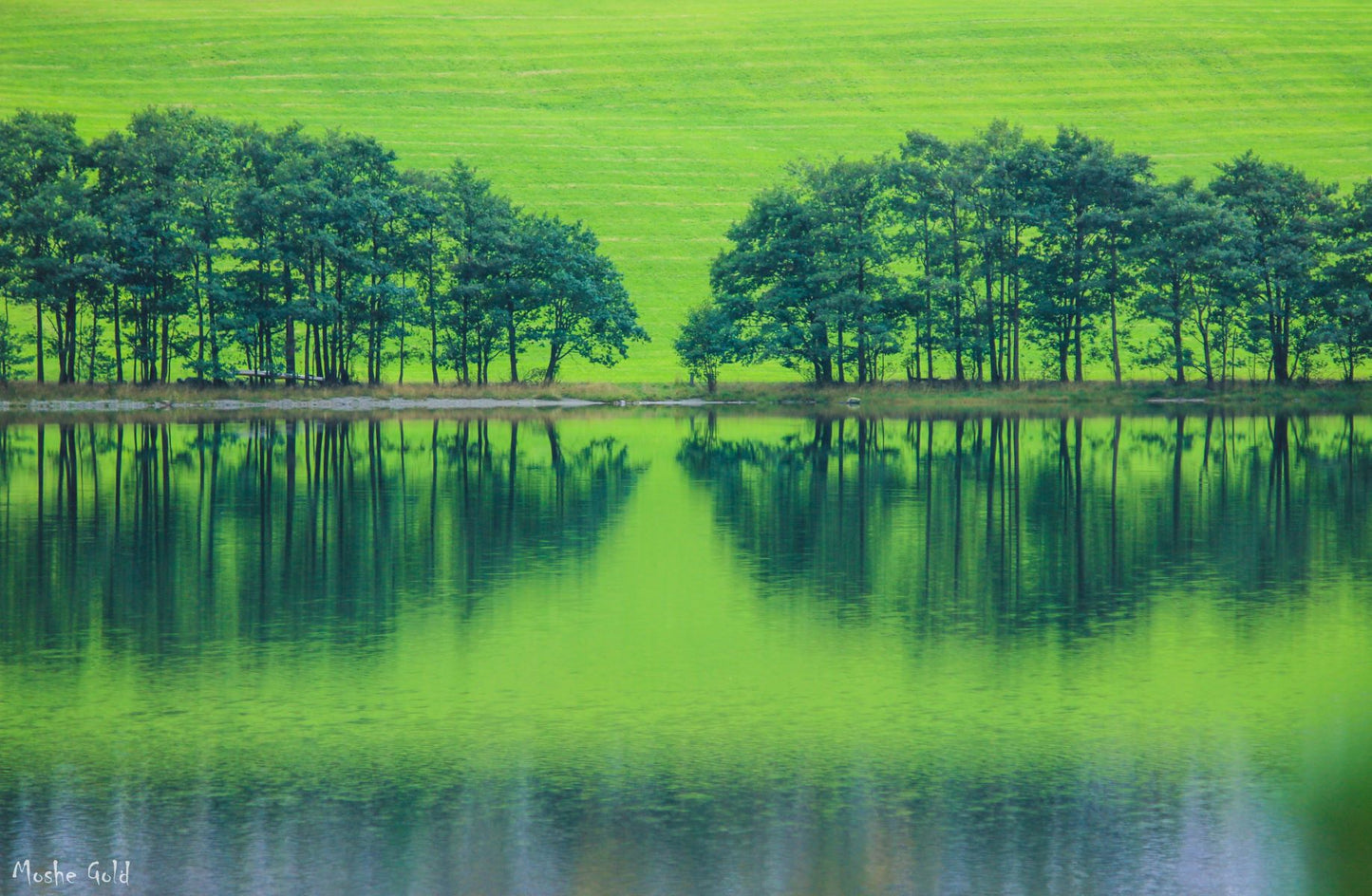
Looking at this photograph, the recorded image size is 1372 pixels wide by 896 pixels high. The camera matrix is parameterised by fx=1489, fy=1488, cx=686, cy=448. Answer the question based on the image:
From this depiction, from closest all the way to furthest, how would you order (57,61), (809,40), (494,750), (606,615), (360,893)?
(360,893) → (494,750) → (606,615) → (57,61) → (809,40)

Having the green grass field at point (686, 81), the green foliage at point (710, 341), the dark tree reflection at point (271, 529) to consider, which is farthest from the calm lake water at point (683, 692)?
the green grass field at point (686, 81)

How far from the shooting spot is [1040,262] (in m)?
84.9

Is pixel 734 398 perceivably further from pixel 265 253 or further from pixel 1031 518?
pixel 1031 518

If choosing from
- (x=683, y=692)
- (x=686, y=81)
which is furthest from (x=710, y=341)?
(x=683, y=692)

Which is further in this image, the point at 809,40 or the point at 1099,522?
the point at 809,40

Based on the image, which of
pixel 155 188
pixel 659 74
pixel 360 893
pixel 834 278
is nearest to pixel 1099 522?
pixel 360 893

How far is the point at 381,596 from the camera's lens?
2147 cm

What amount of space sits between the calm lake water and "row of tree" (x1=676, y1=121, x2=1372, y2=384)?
50.9 m

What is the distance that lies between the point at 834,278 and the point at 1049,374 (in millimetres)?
18064

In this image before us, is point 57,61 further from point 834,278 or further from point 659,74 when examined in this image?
point 834,278

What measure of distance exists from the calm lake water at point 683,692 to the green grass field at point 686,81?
78.8 m

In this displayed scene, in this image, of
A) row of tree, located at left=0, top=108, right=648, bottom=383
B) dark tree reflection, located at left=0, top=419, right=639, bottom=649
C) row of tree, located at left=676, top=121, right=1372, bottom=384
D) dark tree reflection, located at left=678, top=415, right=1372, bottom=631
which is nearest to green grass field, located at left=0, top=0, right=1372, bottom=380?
row of tree, located at left=0, top=108, right=648, bottom=383

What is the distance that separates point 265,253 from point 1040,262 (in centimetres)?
4303

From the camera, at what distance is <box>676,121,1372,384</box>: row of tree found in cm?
8094
